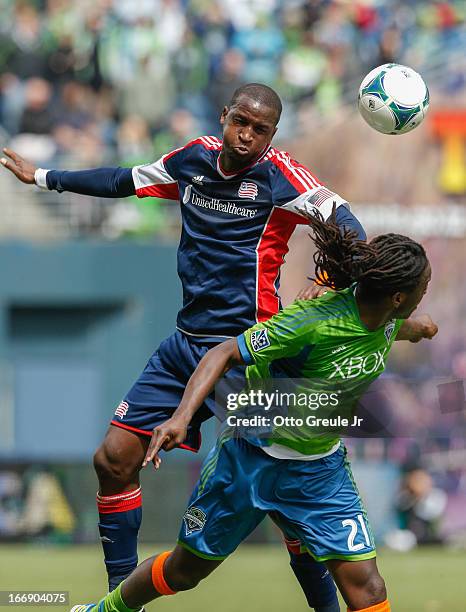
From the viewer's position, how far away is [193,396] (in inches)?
193

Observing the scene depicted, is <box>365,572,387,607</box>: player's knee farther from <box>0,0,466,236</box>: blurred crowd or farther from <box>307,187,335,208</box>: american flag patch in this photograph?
<box>0,0,466,236</box>: blurred crowd

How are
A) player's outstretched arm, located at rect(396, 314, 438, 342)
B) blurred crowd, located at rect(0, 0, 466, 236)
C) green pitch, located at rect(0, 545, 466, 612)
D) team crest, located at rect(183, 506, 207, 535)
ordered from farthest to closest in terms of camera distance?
blurred crowd, located at rect(0, 0, 466, 236), green pitch, located at rect(0, 545, 466, 612), player's outstretched arm, located at rect(396, 314, 438, 342), team crest, located at rect(183, 506, 207, 535)

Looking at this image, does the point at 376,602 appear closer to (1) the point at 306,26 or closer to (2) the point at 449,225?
(2) the point at 449,225

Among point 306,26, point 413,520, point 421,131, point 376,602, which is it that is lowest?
point 413,520

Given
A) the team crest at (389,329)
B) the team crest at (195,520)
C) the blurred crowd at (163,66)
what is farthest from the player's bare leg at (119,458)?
the blurred crowd at (163,66)

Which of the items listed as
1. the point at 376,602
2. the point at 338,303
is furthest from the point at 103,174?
the point at 376,602

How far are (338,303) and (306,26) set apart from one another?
11.5m

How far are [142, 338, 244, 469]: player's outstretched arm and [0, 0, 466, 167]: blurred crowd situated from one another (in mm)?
9469

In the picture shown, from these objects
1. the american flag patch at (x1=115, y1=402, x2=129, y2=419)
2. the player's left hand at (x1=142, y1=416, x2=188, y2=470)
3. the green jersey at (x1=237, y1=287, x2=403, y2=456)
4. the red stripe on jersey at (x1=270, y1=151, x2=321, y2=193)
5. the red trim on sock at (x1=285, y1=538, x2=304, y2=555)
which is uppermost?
the red stripe on jersey at (x1=270, y1=151, x2=321, y2=193)

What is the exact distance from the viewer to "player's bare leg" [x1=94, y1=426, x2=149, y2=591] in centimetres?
595

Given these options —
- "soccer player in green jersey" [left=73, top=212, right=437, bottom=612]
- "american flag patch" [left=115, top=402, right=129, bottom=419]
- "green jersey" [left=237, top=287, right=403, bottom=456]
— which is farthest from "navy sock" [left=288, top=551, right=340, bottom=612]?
"american flag patch" [left=115, top=402, right=129, bottom=419]

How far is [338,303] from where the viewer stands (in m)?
5.11

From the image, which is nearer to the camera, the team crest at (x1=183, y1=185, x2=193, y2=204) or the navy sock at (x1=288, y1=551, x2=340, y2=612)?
the navy sock at (x1=288, y1=551, x2=340, y2=612)

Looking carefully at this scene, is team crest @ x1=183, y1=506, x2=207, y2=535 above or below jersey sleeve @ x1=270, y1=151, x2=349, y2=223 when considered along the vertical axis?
below
